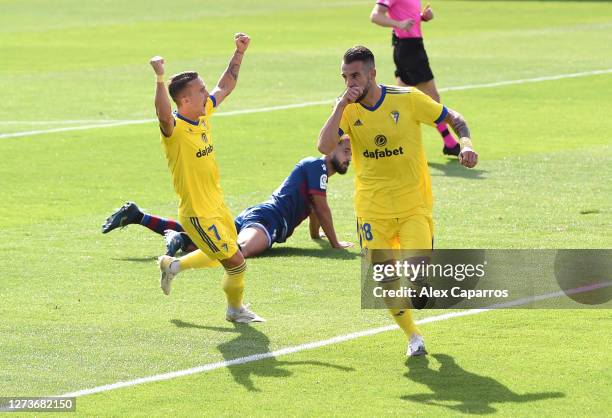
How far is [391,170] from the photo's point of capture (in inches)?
396

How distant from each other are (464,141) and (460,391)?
1844 millimetres

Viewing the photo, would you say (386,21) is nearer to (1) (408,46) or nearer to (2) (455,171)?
(1) (408,46)

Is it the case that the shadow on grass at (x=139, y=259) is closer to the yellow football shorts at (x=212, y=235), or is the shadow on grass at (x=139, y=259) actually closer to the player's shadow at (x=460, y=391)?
the yellow football shorts at (x=212, y=235)

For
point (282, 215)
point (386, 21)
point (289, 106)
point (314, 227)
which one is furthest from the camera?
point (289, 106)

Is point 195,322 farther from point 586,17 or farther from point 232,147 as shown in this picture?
point 586,17

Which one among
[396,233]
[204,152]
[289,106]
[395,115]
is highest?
[289,106]

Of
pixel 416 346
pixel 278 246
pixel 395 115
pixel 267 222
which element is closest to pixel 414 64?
pixel 278 246

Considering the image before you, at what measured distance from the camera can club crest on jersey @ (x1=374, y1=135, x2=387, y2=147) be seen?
9.98 meters

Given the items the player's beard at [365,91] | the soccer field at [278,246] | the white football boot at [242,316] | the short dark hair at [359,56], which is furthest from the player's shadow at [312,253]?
the short dark hair at [359,56]

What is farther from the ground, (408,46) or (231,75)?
(408,46)

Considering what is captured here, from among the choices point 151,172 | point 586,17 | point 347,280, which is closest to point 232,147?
point 151,172

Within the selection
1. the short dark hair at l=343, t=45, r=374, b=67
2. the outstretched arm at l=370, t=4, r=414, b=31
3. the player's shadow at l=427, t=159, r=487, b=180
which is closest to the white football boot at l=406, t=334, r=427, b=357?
the short dark hair at l=343, t=45, r=374, b=67

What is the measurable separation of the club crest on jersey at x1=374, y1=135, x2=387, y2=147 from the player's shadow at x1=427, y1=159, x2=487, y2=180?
25.4 ft

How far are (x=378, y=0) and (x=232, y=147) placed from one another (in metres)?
2.94
